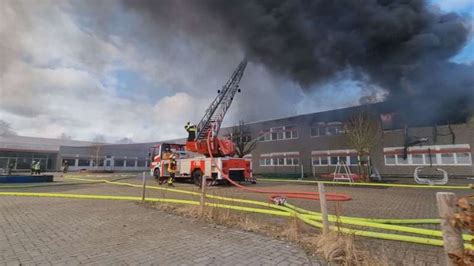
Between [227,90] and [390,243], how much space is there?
88.7 feet

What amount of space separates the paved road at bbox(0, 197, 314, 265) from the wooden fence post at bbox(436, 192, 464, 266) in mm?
1528

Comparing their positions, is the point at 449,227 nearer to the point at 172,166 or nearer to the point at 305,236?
the point at 305,236

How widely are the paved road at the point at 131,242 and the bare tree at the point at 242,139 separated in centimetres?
2097

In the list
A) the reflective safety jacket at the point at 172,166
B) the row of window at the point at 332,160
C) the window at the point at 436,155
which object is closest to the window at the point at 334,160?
the row of window at the point at 332,160

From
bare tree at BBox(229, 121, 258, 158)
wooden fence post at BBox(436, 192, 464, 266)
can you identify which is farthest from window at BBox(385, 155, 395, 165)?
wooden fence post at BBox(436, 192, 464, 266)

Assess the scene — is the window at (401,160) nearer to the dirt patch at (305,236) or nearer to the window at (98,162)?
the dirt patch at (305,236)

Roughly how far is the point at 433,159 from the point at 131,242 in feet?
71.0

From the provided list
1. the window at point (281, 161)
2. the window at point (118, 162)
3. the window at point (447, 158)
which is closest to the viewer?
the window at point (447, 158)

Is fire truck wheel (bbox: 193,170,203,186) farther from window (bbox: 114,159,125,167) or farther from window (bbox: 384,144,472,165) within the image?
window (bbox: 114,159,125,167)

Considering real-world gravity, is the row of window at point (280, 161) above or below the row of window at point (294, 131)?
below

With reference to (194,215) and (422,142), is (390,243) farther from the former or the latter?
(422,142)

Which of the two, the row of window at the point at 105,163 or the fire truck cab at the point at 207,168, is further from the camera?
the row of window at the point at 105,163

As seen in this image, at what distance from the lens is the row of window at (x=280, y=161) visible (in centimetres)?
2778

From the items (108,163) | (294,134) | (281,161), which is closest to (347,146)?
(294,134)
